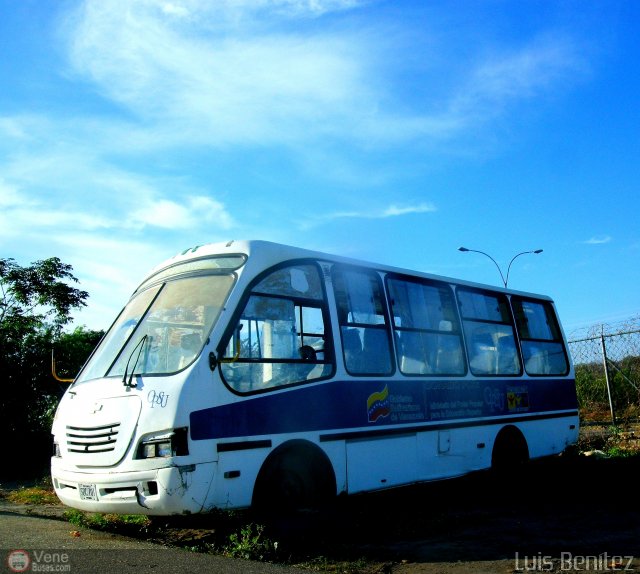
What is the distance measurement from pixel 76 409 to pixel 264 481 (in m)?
1.98

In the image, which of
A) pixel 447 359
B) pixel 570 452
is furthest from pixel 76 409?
pixel 570 452

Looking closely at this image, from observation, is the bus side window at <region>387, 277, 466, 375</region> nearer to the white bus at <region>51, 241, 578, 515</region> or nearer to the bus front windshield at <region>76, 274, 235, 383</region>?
the white bus at <region>51, 241, 578, 515</region>

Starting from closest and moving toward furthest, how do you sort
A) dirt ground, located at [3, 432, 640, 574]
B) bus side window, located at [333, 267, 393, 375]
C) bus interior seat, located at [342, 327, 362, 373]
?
dirt ground, located at [3, 432, 640, 574], bus interior seat, located at [342, 327, 362, 373], bus side window, located at [333, 267, 393, 375]

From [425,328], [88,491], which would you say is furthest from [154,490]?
[425,328]

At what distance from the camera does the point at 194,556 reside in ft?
19.7

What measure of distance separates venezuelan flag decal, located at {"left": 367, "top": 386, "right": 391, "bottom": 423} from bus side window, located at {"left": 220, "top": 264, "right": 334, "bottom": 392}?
29.2 inches

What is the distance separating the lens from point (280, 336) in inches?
291

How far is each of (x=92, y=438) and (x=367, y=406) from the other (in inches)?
118

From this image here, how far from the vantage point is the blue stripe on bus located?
22.0ft

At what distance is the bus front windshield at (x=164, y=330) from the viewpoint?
6.90m

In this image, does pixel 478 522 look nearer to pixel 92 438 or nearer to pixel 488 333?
pixel 92 438

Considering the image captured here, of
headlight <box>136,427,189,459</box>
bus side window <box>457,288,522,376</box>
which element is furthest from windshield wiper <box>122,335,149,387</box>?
bus side window <box>457,288,522,376</box>

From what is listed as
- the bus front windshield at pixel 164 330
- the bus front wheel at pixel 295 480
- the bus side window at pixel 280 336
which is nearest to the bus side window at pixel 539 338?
the bus side window at pixel 280 336

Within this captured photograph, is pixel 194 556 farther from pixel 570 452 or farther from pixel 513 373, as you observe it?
pixel 570 452
